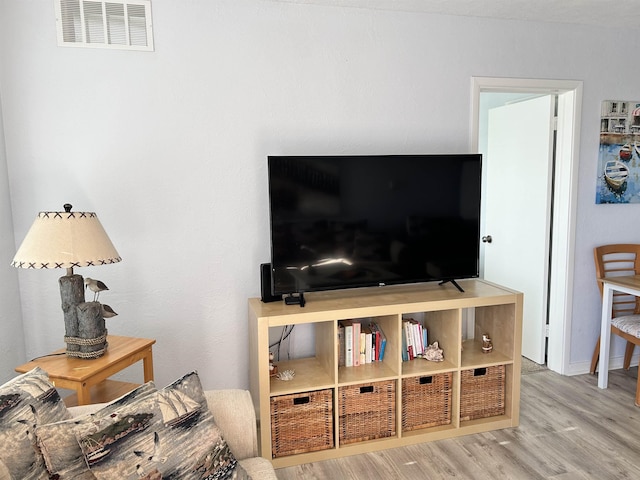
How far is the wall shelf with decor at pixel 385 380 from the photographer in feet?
8.12

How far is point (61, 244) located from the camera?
2.00m

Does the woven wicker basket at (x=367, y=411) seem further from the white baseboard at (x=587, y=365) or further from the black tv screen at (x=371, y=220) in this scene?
the white baseboard at (x=587, y=365)

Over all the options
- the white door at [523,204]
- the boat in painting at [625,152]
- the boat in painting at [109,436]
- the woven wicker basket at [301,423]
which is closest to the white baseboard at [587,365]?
the white door at [523,204]

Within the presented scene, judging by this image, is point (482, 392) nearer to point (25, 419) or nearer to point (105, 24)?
point (25, 419)

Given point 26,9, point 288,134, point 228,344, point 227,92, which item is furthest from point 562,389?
point 26,9

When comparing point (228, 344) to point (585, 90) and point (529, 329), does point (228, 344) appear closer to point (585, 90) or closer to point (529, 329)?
point (529, 329)

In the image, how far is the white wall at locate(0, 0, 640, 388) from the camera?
8.29ft

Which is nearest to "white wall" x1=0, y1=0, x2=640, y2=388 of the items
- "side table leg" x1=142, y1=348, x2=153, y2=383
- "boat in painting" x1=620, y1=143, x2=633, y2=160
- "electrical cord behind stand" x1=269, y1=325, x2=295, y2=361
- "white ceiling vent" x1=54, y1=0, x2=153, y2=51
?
"white ceiling vent" x1=54, y1=0, x2=153, y2=51

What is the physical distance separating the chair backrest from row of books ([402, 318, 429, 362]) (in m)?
1.49

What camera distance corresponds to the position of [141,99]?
102 inches

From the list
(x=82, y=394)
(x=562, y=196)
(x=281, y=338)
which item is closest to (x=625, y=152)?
(x=562, y=196)

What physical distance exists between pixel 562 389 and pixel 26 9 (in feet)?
12.6

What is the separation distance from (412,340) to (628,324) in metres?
1.46

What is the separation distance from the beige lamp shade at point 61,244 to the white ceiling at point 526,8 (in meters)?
1.66
